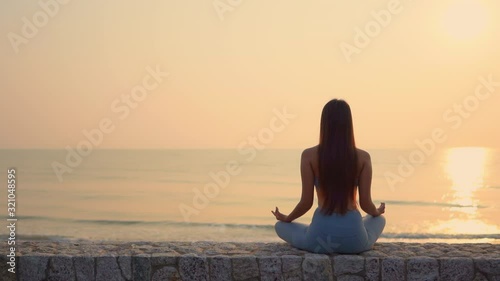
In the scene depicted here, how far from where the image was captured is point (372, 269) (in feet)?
18.4

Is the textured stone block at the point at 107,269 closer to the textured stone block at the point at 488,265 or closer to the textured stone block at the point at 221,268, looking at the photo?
the textured stone block at the point at 221,268

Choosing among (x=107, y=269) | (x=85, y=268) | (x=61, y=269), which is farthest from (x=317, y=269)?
(x=61, y=269)

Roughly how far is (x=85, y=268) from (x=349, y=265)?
7.53 ft

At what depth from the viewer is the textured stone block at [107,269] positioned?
5723 mm

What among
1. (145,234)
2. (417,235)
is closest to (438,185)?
(417,235)

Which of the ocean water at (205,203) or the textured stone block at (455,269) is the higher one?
the ocean water at (205,203)

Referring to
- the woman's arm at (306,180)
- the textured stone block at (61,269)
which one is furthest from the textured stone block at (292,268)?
the textured stone block at (61,269)

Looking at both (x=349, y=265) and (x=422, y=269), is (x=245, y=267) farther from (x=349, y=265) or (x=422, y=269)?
(x=422, y=269)

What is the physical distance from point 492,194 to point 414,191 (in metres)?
4.20

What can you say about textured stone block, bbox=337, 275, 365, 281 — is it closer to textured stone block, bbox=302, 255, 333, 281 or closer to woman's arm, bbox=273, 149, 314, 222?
textured stone block, bbox=302, 255, 333, 281

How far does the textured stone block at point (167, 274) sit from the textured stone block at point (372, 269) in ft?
5.33

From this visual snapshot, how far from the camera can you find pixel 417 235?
20094 millimetres

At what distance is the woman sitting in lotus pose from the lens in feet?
18.1

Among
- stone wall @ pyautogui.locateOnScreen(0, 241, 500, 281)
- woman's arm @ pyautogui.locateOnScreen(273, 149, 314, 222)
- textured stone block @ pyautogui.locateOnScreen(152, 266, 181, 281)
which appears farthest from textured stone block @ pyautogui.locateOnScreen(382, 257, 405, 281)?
textured stone block @ pyautogui.locateOnScreen(152, 266, 181, 281)
